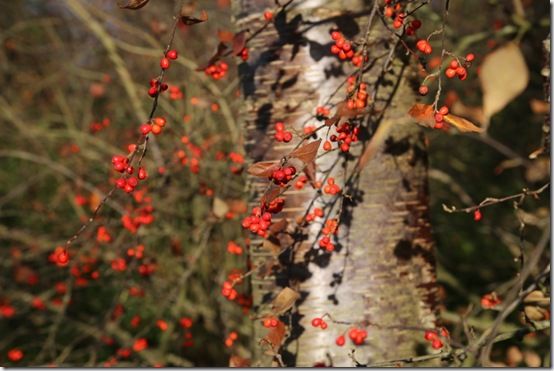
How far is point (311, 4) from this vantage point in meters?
1.88

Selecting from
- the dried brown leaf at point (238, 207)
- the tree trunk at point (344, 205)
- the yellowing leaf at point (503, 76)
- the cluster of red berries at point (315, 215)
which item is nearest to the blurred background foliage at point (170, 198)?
the dried brown leaf at point (238, 207)

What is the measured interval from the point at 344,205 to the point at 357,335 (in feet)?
1.16

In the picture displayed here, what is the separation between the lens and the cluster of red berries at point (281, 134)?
1658mm

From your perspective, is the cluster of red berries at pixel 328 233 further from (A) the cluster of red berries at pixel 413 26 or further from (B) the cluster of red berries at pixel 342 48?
(A) the cluster of red berries at pixel 413 26

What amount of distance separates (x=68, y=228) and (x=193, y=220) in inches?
42.9

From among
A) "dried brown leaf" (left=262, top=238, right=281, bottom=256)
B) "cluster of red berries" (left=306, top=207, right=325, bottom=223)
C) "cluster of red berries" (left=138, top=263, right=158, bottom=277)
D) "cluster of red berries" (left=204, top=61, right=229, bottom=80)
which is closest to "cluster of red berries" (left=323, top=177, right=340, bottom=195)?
"cluster of red berries" (left=306, top=207, right=325, bottom=223)

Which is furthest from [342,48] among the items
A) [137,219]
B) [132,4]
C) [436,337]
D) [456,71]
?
[137,219]

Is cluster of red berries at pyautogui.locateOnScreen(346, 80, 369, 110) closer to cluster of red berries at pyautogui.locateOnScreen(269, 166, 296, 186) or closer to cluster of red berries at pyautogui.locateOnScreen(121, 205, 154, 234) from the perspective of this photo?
cluster of red berries at pyautogui.locateOnScreen(269, 166, 296, 186)

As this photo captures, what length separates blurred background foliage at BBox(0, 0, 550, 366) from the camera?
3398mm

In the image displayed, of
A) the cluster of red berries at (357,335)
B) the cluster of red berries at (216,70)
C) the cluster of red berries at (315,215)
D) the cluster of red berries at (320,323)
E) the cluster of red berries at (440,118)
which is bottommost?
the cluster of red berries at (357,335)

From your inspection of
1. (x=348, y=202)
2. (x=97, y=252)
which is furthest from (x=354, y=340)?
(x=97, y=252)

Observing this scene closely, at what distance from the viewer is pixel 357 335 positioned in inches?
69.8

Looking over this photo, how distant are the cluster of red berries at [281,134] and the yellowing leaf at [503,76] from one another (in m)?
0.82

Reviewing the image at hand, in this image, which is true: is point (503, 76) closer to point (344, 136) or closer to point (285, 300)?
point (344, 136)
